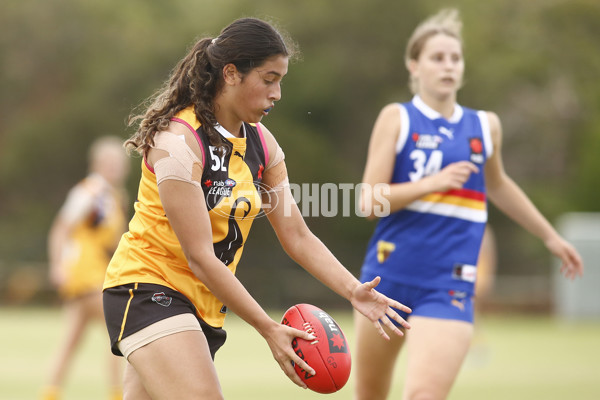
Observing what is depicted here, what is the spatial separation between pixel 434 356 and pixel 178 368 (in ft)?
5.34

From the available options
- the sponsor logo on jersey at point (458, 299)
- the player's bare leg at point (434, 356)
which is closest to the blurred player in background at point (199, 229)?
the player's bare leg at point (434, 356)

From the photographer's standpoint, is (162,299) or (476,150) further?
(476,150)

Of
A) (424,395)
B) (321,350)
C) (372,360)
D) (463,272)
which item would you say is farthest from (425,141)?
(321,350)

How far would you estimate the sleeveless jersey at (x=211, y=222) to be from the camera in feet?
12.7

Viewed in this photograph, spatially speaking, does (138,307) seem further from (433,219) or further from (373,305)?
(433,219)

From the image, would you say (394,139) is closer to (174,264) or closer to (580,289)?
(174,264)

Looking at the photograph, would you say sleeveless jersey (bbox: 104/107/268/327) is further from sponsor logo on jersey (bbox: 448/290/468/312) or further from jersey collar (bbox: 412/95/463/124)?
jersey collar (bbox: 412/95/463/124)

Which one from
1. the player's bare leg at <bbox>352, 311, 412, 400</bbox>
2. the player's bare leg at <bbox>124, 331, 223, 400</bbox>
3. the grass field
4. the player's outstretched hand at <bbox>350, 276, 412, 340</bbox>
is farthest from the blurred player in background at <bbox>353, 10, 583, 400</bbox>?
the grass field

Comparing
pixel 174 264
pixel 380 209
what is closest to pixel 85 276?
pixel 380 209

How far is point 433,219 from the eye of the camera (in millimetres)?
5199

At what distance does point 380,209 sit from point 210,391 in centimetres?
182

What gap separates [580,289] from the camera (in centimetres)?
2183

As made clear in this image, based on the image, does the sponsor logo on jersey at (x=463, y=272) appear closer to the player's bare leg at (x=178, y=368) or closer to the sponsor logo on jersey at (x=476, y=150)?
the sponsor logo on jersey at (x=476, y=150)

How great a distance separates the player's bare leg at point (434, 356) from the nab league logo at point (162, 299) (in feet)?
5.09
